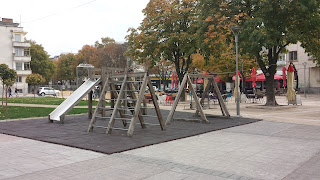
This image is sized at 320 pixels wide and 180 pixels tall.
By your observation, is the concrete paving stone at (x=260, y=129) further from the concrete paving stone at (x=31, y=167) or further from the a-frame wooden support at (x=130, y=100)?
the concrete paving stone at (x=31, y=167)

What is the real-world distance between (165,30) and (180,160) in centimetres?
2001

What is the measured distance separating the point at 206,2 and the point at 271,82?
22.0 feet

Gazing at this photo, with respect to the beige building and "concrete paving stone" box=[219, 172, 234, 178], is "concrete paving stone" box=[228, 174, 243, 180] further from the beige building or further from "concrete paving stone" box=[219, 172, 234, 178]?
the beige building

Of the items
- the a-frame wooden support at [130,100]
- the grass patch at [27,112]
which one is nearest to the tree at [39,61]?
the grass patch at [27,112]

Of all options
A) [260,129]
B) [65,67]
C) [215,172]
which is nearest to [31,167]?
[215,172]

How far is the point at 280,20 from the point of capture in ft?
58.0

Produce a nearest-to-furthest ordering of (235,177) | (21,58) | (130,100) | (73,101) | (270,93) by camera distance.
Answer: (235,177) < (130,100) < (73,101) < (270,93) < (21,58)

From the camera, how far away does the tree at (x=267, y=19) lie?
663 inches

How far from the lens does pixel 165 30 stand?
25.1 metres

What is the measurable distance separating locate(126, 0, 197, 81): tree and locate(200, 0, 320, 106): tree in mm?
4805

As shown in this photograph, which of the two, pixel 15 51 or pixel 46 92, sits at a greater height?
pixel 15 51

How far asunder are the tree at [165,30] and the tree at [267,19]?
4805 millimetres

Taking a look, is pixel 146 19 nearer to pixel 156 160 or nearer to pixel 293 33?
pixel 293 33

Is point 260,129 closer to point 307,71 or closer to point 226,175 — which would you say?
point 226,175
